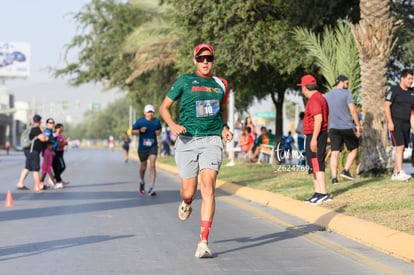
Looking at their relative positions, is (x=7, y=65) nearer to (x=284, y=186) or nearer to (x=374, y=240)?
(x=284, y=186)

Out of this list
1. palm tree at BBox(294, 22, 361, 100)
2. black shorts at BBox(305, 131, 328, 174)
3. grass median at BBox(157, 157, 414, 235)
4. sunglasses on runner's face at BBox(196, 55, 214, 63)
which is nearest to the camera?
sunglasses on runner's face at BBox(196, 55, 214, 63)

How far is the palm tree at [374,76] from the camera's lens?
17.5 m

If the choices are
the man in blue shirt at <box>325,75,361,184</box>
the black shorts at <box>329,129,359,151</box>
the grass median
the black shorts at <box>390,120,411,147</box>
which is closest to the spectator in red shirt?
the grass median

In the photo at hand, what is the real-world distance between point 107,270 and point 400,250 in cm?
308

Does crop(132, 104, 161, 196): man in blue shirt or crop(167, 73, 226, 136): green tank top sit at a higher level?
crop(167, 73, 226, 136): green tank top

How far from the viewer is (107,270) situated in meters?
8.05

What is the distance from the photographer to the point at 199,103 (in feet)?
30.0

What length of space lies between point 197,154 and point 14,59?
114 meters

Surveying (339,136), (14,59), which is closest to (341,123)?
(339,136)

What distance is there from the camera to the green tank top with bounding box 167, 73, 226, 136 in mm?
9148

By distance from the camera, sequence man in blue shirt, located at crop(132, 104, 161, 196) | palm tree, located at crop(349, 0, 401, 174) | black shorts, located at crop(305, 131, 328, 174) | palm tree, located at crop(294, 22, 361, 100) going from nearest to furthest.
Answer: black shorts, located at crop(305, 131, 328, 174) → palm tree, located at crop(349, 0, 401, 174) → man in blue shirt, located at crop(132, 104, 161, 196) → palm tree, located at crop(294, 22, 361, 100)

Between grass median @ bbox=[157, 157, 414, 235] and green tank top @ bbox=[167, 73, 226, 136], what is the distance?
2.59m

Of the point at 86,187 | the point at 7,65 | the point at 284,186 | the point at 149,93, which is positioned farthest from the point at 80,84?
the point at 7,65

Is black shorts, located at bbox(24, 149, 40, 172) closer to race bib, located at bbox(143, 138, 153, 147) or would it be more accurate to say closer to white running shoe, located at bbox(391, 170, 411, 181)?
race bib, located at bbox(143, 138, 153, 147)
